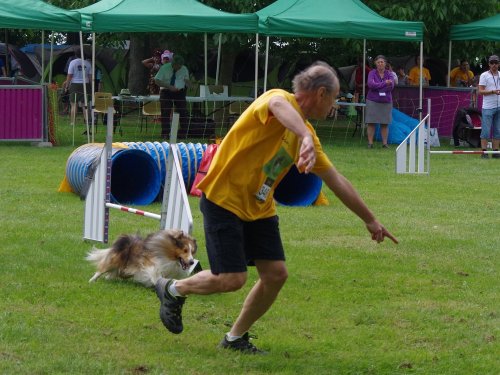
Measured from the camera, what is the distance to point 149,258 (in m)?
7.50

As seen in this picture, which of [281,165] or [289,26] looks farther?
[289,26]

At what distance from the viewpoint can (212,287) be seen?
18.7ft

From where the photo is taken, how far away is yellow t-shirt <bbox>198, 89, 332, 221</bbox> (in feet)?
17.6

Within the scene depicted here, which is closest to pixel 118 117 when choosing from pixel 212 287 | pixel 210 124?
pixel 210 124

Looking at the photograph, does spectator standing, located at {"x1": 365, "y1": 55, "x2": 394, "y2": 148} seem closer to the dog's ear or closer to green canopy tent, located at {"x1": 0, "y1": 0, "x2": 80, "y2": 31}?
green canopy tent, located at {"x1": 0, "y1": 0, "x2": 80, "y2": 31}

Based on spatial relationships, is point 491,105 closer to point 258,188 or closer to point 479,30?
point 479,30

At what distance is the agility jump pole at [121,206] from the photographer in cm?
A: 753

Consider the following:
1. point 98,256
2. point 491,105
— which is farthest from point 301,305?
point 491,105

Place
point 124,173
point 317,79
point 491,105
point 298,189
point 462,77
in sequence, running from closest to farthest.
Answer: point 317,79 → point 298,189 → point 124,173 → point 491,105 → point 462,77

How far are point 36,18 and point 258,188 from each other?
14.0 meters

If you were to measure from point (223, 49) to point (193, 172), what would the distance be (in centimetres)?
1405

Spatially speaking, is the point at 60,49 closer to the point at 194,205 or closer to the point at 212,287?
the point at 194,205

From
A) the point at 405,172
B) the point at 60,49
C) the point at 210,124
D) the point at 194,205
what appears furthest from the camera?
the point at 60,49

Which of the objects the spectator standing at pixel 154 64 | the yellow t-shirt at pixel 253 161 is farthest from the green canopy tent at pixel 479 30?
the yellow t-shirt at pixel 253 161
